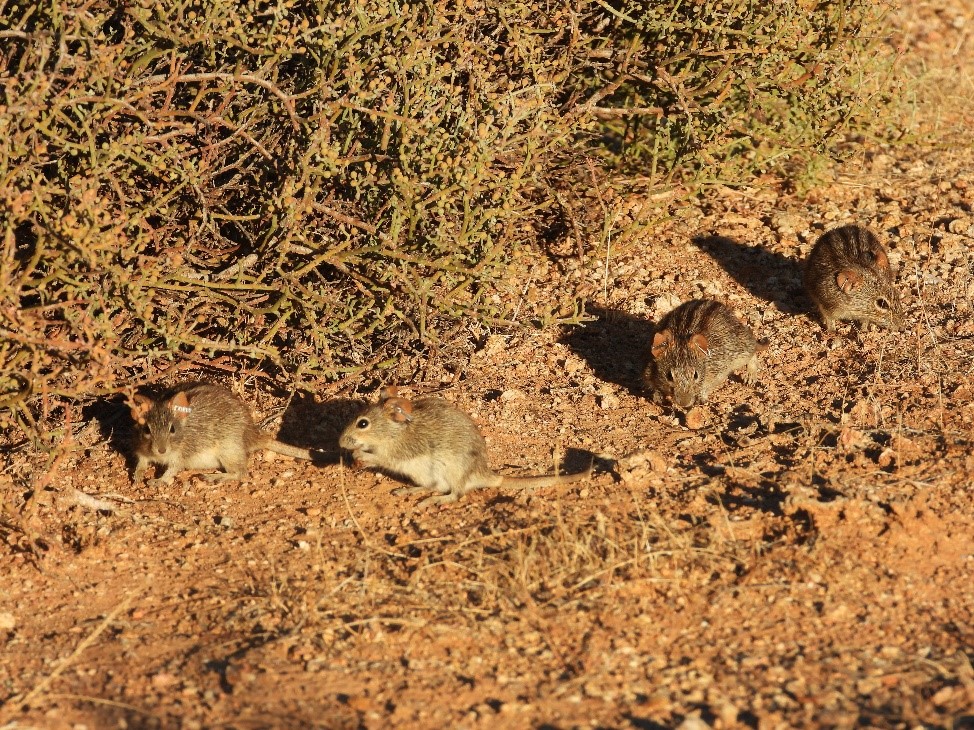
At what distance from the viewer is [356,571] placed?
6.16 meters

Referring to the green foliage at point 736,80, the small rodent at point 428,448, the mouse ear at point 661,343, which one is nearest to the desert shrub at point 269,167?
the green foliage at point 736,80

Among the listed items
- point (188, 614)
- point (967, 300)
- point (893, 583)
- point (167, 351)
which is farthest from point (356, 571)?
point (967, 300)

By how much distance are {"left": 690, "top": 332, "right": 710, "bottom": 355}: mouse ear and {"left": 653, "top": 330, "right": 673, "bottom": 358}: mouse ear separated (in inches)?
6.4

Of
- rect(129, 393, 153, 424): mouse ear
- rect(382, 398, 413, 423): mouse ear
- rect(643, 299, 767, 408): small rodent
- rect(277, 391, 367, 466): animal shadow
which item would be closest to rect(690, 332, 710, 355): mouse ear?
rect(643, 299, 767, 408): small rodent

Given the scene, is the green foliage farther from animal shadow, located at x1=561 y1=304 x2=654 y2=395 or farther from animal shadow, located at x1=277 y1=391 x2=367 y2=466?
animal shadow, located at x1=277 y1=391 x2=367 y2=466

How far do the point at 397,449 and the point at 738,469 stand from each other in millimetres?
1956

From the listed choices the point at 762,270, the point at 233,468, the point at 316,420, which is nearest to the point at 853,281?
the point at 762,270

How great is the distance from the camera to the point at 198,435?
7230 mm

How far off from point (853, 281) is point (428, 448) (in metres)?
3.36

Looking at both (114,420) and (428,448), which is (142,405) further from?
(428,448)

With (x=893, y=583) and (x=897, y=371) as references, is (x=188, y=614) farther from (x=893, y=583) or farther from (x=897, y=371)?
(x=897, y=371)

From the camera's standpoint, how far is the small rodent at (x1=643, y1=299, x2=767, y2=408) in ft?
25.6

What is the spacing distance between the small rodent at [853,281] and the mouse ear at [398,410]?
333cm

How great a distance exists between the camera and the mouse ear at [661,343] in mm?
7953
